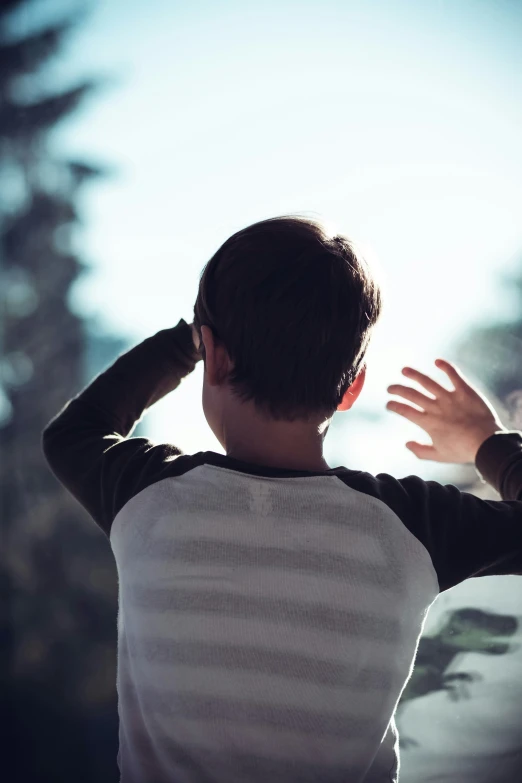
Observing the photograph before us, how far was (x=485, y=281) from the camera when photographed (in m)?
1.04

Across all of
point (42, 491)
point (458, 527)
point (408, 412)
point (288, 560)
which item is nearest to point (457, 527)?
point (458, 527)

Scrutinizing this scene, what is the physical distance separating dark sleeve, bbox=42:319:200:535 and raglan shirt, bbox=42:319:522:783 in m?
0.02

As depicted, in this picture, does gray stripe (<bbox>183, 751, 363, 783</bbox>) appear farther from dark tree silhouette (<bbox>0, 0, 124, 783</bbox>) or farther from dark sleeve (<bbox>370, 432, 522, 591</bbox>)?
dark tree silhouette (<bbox>0, 0, 124, 783</bbox>)

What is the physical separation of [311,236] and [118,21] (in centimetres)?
56

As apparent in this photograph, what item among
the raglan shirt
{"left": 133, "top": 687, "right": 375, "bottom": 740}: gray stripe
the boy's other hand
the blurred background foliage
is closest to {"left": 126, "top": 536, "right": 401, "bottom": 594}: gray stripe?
the raglan shirt

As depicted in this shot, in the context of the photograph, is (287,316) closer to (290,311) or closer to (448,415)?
(290,311)

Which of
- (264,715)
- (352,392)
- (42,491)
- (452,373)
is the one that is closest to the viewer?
(264,715)

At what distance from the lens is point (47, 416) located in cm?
110

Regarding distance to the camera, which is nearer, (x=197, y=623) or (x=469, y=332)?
(x=197, y=623)

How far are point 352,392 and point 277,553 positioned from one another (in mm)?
199

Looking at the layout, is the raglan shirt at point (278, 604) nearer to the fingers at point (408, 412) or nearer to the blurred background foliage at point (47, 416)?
the fingers at point (408, 412)

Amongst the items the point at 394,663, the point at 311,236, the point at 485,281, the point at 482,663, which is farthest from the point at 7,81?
the point at 482,663

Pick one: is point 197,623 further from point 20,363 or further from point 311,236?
point 20,363

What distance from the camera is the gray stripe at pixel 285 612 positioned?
696 mm
